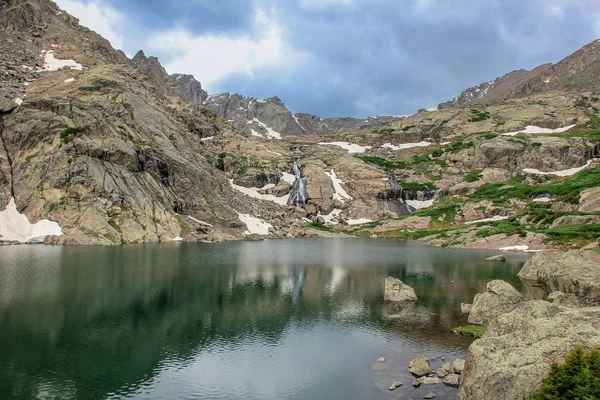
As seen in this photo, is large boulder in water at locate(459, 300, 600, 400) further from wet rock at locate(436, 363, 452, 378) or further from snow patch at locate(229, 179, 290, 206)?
snow patch at locate(229, 179, 290, 206)

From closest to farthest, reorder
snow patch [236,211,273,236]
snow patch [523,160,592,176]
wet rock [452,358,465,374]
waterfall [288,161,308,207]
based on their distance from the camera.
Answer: wet rock [452,358,465,374]
snow patch [236,211,273,236]
waterfall [288,161,308,207]
snow patch [523,160,592,176]

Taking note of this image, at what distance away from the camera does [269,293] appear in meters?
44.7

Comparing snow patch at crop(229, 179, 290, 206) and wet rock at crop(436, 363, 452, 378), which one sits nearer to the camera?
wet rock at crop(436, 363, 452, 378)

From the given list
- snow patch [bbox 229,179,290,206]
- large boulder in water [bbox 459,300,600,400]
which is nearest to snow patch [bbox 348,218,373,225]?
snow patch [bbox 229,179,290,206]

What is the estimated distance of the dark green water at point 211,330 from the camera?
21.3 meters

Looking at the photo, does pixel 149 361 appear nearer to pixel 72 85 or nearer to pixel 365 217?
pixel 72 85

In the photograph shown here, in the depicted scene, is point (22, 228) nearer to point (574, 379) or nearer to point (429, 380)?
point (429, 380)

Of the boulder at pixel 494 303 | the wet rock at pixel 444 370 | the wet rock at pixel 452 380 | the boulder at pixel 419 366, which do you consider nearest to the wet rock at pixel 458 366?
the wet rock at pixel 444 370

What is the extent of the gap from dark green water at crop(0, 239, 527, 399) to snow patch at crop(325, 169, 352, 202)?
106010mm

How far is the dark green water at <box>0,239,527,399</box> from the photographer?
70.0 ft

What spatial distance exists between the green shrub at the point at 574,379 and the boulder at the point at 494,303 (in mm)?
20709

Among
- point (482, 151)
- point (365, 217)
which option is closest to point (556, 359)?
point (365, 217)

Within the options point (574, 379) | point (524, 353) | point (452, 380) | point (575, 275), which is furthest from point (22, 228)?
point (574, 379)

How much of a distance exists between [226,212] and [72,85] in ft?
190
